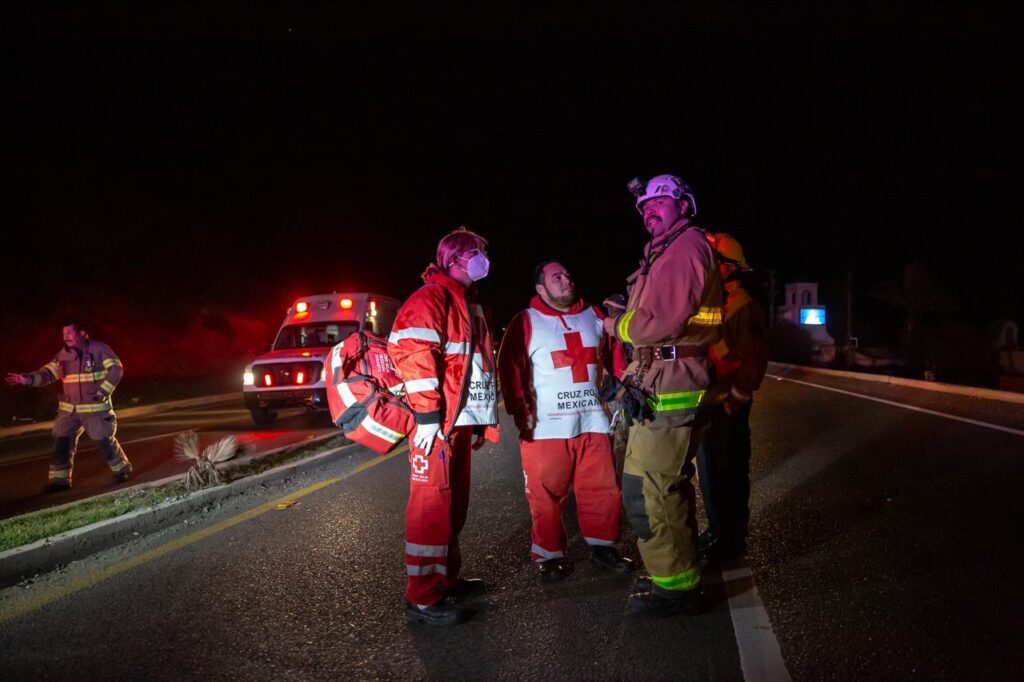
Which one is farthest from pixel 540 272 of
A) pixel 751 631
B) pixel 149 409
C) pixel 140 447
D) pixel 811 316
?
pixel 811 316

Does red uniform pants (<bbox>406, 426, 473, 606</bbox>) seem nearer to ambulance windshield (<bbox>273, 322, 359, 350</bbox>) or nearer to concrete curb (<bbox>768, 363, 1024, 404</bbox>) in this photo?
ambulance windshield (<bbox>273, 322, 359, 350</bbox>)

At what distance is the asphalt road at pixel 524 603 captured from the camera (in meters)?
3.11

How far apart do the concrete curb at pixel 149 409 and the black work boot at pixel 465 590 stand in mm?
12388

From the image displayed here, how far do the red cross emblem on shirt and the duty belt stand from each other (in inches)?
29.5

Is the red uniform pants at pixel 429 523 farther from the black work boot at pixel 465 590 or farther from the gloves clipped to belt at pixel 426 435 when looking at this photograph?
the black work boot at pixel 465 590

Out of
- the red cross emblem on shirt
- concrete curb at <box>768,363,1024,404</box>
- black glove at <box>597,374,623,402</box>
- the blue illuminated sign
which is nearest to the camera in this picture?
black glove at <box>597,374,623,402</box>

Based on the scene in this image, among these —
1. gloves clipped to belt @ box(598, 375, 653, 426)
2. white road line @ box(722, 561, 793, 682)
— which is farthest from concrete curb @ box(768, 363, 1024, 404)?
gloves clipped to belt @ box(598, 375, 653, 426)

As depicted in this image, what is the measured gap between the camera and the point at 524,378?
14.2 ft

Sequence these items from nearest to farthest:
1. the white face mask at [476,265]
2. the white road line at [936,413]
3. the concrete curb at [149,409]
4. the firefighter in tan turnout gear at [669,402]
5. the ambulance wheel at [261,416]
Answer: the firefighter in tan turnout gear at [669,402] → the white face mask at [476,265] → the white road line at [936,413] → the ambulance wheel at [261,416] → the concrete curb at [149,409]

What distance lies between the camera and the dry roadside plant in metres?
6.43

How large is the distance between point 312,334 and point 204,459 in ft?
21.0

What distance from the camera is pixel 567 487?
4270mm

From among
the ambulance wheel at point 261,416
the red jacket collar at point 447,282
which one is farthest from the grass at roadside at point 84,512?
the ambulance wheel at point 261,416

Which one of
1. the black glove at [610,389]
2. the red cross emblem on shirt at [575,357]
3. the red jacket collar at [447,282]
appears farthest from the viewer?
the red cross emblem on shirt at [575,357]
